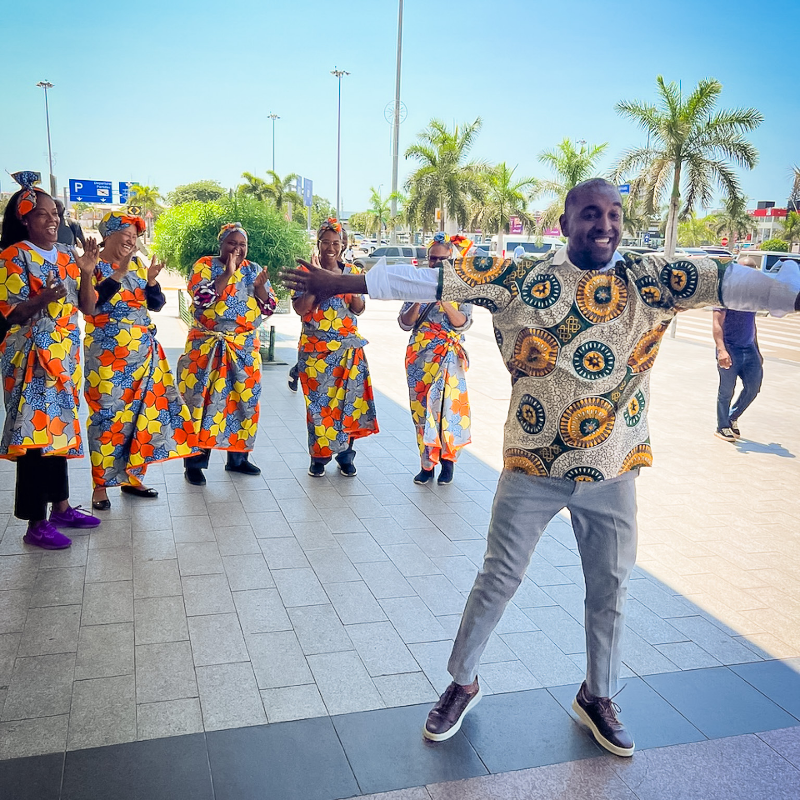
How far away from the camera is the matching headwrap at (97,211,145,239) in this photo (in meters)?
4.63

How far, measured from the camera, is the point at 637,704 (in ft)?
9.96

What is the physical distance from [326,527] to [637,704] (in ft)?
7.29

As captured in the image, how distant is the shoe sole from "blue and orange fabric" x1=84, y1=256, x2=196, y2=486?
119 inches

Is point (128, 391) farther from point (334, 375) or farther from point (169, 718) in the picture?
point (169, 718)

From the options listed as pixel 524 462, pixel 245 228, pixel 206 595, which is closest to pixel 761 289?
pixel 524 462

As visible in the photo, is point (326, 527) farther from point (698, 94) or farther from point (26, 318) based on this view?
point (698, 94)

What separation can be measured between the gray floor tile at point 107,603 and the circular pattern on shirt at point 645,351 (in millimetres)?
2409

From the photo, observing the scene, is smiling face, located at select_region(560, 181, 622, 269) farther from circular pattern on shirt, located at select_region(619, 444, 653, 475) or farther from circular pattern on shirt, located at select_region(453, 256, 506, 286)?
circular pattern on shirt, located at select_region(619, 444, 653, 475)

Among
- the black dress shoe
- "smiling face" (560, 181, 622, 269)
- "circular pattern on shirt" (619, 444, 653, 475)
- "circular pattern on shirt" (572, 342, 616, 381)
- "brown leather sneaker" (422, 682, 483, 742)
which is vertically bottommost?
the black dress shoe

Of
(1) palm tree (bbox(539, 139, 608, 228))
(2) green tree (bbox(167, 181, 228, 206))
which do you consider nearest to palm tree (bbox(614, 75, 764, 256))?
(1) palm tree (bbox(539, 139, 608, 228))

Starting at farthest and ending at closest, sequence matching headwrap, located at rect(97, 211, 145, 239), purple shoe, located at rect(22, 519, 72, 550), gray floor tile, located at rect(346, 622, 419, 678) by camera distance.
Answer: matching headwrap, located at rect(97, 211, 145, 239)
purple shoe, located at rect(22, 519, 72, 550)
gray floor tile, located at rect(346, 622, 419, 678)

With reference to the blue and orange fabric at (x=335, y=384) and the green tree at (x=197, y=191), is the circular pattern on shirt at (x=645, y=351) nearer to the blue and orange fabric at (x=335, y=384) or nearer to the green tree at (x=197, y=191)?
the blue and orange fabric at (x=335, y=384)

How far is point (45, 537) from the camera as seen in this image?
4.25 m

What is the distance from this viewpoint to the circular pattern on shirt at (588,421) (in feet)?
8.32
